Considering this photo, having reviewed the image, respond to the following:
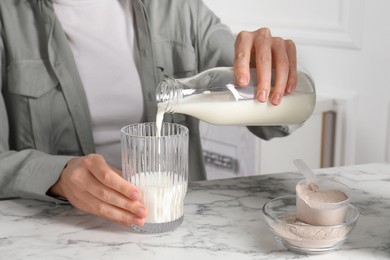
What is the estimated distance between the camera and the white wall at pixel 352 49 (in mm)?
2014

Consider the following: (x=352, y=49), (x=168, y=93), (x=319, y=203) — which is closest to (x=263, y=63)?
(x=168, y=93)

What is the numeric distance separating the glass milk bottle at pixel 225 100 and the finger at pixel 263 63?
16 mm

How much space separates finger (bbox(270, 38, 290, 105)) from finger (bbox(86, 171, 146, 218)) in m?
0.28

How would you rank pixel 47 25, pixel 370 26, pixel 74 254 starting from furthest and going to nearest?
pixel 370 26 < pixel 47 25 < pixel 74 254

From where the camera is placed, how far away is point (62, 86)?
4.35ft

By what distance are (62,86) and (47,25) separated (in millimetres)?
132

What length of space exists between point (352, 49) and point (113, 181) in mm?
1386

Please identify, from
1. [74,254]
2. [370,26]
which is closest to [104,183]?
[74,254]

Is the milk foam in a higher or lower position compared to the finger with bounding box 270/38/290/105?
lower

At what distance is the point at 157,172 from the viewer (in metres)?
0.92

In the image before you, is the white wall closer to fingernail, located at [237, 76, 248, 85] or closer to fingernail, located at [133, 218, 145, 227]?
fingernail, located at [237, 76, 248, 85]

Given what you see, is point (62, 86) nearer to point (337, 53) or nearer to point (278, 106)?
point (278, 106)

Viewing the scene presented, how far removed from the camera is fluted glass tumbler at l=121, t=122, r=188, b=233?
909mm

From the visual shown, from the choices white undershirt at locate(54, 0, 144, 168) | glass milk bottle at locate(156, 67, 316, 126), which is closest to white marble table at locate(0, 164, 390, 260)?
glass milk bottle at locate(156, 67, 316, 126)
